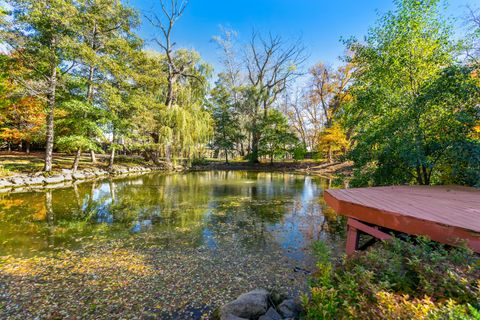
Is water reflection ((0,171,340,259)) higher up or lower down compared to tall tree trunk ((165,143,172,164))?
lower down

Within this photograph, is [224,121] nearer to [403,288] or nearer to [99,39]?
[99,39]

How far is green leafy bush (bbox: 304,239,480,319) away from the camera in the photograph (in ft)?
3.71

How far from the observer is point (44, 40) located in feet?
30.1

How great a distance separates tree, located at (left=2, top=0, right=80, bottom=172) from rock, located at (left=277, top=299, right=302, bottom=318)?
11.7 metres

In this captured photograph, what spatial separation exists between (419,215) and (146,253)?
3.65m

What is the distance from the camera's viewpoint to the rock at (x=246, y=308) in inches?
78.1

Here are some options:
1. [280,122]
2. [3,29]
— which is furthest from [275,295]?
[280,122]

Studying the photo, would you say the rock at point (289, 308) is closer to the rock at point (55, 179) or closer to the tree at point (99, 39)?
the rock at point (55, 179)

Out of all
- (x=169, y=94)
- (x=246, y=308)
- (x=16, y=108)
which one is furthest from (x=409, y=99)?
(x=16, y=108)

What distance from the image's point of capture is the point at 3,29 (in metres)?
8.12

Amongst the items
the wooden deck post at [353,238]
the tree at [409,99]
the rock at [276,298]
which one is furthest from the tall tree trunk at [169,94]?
the rock at [276,298]

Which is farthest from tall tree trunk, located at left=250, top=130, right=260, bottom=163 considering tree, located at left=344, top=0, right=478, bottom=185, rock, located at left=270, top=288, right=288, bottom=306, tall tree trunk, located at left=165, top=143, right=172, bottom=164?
rock, located at left=270, top=288, right=288, bottom=306

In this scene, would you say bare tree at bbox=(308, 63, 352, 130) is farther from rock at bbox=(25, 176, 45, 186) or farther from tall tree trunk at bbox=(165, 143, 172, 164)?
rock at bbox=(25, 176, 45, 186)

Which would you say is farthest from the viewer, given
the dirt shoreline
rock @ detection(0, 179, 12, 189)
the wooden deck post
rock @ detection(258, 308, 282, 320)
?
the dirt shoreline
